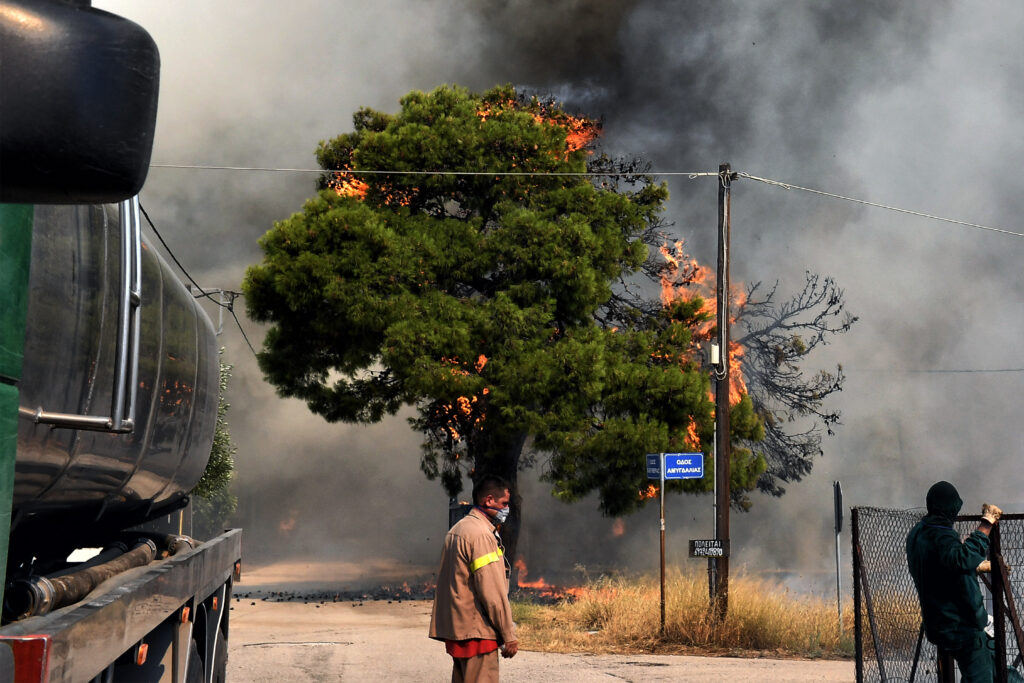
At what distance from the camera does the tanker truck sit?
1.46 metres

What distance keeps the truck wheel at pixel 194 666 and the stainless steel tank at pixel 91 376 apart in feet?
2.66

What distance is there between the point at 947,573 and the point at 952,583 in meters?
0.07

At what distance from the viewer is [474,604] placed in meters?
6.52

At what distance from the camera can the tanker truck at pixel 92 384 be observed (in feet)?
4.77

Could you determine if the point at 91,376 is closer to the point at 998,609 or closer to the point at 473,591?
the point at 473,591

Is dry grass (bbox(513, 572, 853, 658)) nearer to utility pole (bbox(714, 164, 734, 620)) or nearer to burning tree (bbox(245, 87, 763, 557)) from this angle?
utility pole (bbox(714, 164, 734, 620))

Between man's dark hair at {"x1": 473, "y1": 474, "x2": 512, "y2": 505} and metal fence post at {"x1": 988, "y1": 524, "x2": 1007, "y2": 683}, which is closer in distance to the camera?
man's dark hair at {"x1": 473, "y1": 474, "x2": 512, "y2": 505}

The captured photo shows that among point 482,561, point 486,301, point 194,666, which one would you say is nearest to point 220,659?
point 194,666

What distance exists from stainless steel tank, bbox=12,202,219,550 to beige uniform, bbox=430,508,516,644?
177 centimetres

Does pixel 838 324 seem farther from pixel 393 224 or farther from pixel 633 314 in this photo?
pixel 393 224

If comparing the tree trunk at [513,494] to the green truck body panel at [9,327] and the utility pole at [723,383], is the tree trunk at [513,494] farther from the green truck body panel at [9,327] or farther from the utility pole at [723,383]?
the green truck body panel at [9,327]

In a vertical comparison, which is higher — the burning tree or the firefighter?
the burning tree

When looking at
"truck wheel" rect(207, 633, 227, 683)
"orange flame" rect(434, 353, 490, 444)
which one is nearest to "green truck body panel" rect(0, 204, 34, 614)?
"truck wheel" rect(207, 633, 227, 683)

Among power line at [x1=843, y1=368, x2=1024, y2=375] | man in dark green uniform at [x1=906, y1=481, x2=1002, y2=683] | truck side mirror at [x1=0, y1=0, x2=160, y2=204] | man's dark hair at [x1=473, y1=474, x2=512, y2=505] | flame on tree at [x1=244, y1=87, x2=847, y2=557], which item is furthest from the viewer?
power line at [x1=843, y1=368, x2=1024, y2=375]
